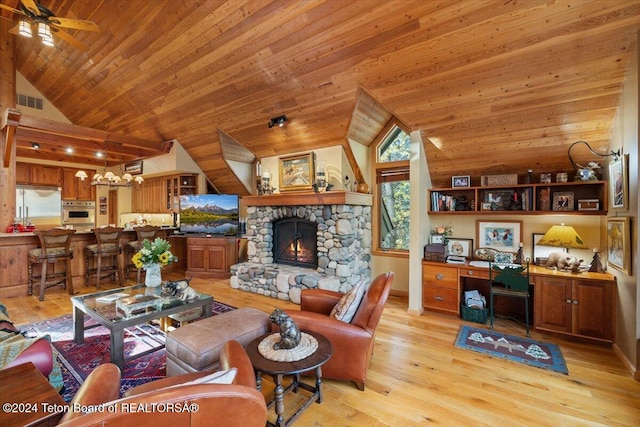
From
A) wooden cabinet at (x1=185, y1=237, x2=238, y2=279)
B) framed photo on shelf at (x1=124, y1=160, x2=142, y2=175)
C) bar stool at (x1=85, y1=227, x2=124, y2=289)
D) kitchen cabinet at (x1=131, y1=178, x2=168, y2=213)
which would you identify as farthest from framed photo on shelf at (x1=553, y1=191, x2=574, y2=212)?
framed photo on shelf at (x1=124, y1=160, x2=142, y2=175)

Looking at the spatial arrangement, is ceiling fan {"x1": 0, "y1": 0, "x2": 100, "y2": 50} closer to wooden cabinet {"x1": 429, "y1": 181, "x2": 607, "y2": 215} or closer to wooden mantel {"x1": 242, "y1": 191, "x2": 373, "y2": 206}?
wooden mantel {"x1": 242, "y1": 191, "x2": 373, "y2": 206}

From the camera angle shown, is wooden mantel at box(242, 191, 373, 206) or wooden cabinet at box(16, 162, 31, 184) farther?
wooden cabinet at box(16, 162, 31, 184)

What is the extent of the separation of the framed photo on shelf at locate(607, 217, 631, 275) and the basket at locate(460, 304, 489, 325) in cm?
140

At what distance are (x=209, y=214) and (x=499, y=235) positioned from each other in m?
5.53


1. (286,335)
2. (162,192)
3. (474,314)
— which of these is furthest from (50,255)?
(474,314)

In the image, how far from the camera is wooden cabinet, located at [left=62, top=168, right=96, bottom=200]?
7.87 m

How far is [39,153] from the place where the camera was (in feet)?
24.2

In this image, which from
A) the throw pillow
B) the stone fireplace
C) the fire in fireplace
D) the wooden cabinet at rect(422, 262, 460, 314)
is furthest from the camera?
the fire in fireplace

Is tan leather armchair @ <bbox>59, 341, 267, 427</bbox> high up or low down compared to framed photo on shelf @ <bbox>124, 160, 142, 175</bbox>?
down

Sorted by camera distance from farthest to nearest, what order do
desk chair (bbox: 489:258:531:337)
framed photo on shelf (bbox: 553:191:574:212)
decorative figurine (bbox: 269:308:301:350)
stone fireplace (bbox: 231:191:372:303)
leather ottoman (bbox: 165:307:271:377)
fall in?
1. stone fireplace (bbox: 231:191:372:303)
2. framed photo on shelf (bbox: 553:191:574:212)
3. desk chair (bbox: 489:258:531:337)
4. leather ottoman (bbox: 165:307:271:377)
5. decorative figurine (bbox: 269:308:301:350)

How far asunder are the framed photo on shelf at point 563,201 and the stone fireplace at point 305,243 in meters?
2.52

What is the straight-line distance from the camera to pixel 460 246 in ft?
14.0

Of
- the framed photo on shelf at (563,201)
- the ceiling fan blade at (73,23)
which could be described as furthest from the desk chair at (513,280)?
the ceiling fan blade at (73,23)

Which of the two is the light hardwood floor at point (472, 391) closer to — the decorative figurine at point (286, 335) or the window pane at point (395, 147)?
the decorative figurine at point (286, 335)
